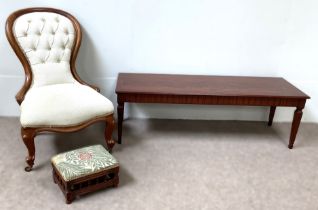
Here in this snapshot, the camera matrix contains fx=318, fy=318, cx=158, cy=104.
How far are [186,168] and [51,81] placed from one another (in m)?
1.12

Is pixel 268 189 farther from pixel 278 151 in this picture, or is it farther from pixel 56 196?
pixel 56 196

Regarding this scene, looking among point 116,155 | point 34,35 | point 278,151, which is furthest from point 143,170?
point 34,35

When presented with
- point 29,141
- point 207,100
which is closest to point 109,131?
point 29,141

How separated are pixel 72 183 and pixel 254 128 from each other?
1642 mm

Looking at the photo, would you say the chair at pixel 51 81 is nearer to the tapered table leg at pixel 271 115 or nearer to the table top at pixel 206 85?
the table top at pixel 206 85

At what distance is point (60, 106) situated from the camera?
1928mm

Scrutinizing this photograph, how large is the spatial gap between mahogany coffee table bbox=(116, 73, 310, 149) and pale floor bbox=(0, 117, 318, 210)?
24 centimetres

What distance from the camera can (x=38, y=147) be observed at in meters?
2.27

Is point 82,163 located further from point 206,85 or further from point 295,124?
point 295,124

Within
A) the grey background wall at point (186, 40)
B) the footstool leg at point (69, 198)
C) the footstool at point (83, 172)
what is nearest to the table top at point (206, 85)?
the grey background wall at point (186, 40)

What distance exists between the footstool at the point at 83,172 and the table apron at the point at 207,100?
48 centimetres

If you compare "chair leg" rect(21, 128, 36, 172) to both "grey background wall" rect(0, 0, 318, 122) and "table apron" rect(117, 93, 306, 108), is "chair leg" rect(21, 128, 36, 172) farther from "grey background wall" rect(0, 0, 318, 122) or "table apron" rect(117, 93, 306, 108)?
"grey background wall" rect(0, 0, 318, 122)

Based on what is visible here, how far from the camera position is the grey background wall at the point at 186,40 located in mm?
2439

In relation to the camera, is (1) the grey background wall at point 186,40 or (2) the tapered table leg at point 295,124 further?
(1) the grey background wall at point 186,40
